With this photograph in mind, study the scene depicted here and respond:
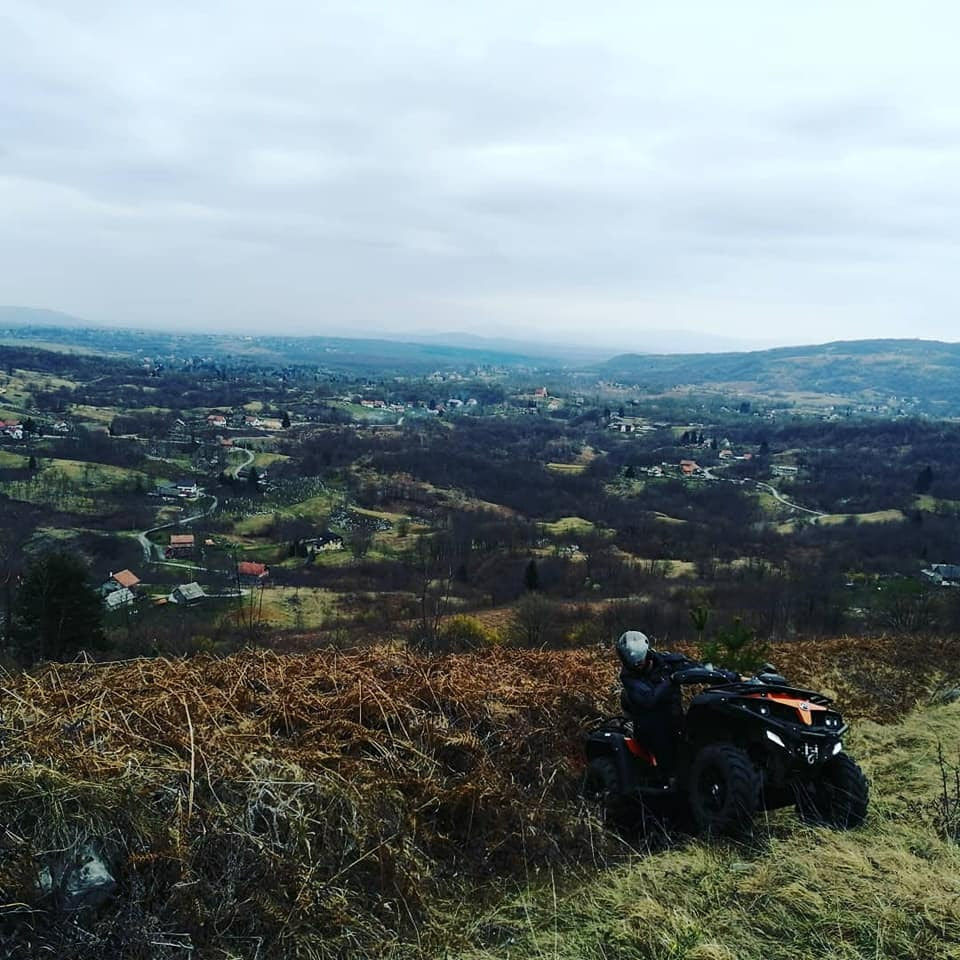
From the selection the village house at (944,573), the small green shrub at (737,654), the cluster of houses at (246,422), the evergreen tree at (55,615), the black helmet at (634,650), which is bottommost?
the village house at (944,573)

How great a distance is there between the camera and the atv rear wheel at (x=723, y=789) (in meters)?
4.42

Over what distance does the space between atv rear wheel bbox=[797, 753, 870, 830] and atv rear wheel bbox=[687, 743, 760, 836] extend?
63 centimetres

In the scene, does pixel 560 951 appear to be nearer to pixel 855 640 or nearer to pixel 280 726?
pixel 280 726

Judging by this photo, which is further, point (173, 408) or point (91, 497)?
point (173, 408)

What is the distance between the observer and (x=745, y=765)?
176 inches

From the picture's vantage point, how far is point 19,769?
398 centimetres

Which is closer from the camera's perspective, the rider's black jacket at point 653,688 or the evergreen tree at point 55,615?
the rider's black jacket at point 653,688

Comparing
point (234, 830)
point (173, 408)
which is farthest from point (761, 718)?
point (173, 408)

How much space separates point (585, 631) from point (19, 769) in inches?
984

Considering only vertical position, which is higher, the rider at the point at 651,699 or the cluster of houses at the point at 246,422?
the rider at the point at 651,699

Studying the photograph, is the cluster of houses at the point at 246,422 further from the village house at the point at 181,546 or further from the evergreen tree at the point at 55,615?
the evergreen tree at the point at 55,615

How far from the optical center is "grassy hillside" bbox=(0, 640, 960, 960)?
3430 mm

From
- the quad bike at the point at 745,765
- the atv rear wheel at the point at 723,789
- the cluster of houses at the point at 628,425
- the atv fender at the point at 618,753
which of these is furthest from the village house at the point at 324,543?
the cluster of houses at the point at 628,425

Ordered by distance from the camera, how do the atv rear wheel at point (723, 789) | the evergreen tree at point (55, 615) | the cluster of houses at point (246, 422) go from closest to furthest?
1. the atv rear wheel at point (723, 789)
2. the evergreen tree at point (55, 615)
3. the cluster of houses at point (246, 422)
